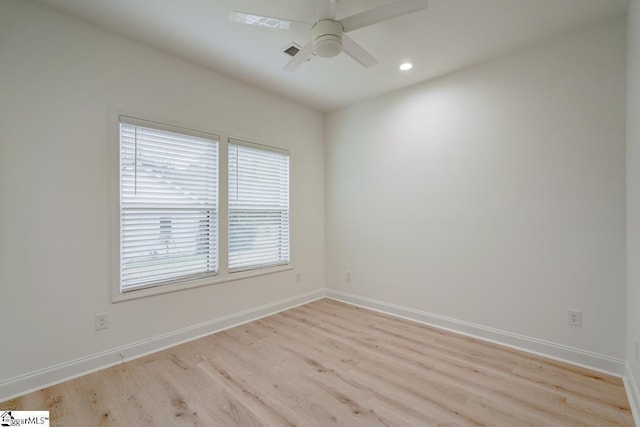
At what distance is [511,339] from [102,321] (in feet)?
11.9

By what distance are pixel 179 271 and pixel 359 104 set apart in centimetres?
303

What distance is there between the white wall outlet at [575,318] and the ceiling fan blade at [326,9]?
3004 mm

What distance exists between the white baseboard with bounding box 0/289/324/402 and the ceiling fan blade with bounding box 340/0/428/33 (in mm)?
2978

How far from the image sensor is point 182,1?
206cm

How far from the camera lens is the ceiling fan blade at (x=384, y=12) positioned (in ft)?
5.35

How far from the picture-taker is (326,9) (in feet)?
6.02

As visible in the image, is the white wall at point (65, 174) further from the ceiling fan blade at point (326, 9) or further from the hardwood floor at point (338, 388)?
the ceiling fan blade at point (326, 9)

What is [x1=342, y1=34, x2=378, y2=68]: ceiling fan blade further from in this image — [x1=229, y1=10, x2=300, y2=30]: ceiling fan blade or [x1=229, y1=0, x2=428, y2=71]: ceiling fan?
[x1=229, y1=10, x2=300, y2=30]: ceiling fan blade

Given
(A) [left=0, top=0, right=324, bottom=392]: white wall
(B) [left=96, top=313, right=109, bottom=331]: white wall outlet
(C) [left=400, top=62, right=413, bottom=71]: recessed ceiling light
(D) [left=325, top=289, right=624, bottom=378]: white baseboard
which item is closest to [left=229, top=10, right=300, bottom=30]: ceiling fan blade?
(A) [left=0, top=0, right=324, bottom=392]: white wall

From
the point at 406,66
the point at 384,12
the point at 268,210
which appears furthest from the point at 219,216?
the point at 406,66

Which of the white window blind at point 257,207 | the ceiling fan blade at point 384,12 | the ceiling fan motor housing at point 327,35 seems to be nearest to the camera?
the ceiling fan blade at point 384,12

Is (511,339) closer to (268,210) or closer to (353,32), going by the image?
(268,210)

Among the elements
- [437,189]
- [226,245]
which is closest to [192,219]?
[226,245]

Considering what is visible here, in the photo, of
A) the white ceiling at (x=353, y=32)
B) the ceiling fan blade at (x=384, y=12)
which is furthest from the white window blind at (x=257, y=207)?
A: the ceiling fan blade at (x=384, y=12)
